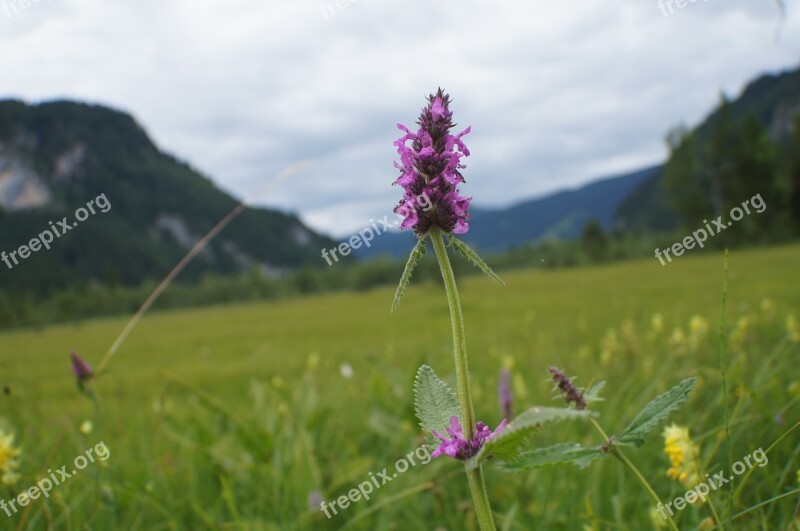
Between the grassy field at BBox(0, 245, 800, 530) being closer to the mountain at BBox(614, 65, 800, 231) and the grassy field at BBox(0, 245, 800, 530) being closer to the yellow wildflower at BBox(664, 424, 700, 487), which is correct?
the yellow wildflower at BBox(664, 424, 700, 487)

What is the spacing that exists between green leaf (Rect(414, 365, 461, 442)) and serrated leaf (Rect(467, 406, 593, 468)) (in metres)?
0.11

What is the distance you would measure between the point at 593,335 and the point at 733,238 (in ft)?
134

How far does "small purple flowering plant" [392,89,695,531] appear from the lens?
29.7 inches

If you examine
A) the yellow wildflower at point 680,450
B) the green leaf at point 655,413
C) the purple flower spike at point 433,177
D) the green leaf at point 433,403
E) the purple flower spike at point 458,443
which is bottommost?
the yellow wildflower at point 680,450

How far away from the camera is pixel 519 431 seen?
70 centimetres

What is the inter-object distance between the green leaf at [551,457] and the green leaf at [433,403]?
4.2 inches

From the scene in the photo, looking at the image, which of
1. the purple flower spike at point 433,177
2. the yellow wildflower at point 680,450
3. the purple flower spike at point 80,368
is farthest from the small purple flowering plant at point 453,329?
the purple flower spike at point 80,368

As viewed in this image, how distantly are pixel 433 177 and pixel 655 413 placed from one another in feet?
1.81

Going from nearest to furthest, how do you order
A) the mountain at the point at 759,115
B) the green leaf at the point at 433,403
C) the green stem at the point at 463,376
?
the green stem at the point at 463,376 → the green leaf at the point at 433,403 → the mountain at the point at 759,115

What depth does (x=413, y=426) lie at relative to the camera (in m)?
3.12

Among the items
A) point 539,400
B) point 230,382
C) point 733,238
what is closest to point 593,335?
point 539,400

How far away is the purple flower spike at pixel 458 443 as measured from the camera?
0.80m

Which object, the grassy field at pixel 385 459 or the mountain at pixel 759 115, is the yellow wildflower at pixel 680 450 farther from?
the mountain at pixel 759 115

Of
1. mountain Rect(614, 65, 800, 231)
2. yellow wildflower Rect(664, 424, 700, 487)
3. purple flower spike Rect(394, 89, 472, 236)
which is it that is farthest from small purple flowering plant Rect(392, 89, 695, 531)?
mountain Rect(614, 65, 800, 231)
